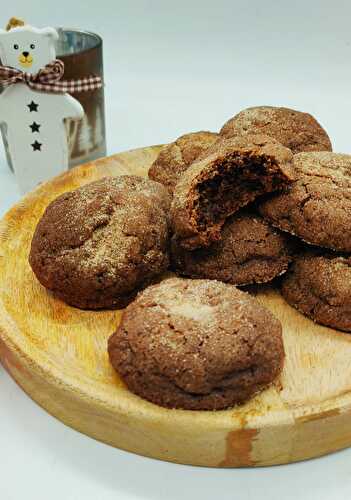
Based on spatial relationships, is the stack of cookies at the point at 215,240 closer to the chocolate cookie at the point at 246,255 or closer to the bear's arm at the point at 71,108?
the chocolate cookie at the point at 246,255

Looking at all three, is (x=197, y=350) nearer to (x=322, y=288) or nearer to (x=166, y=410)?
(x=166, y=410)

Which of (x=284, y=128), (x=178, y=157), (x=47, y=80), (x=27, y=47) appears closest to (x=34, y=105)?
(x=47, y=80)

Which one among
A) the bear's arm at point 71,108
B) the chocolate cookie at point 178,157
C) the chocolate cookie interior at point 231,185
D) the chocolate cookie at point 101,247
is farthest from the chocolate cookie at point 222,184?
the bear's arm at point 71,108

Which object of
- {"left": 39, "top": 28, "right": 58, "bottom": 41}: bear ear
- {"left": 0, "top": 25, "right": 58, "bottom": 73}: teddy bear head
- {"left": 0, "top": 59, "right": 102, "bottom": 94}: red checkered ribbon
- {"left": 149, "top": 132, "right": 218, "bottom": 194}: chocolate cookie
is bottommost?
{"left": 149, "top": 132, "right": 218, "bottom": 194}: chocolate cookie

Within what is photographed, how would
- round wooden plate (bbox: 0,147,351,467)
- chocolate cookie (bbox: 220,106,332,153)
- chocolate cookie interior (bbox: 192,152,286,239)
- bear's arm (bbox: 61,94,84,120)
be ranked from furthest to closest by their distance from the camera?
A: bear's arm (bbox: 61,94,84,120) < chocolate cookie (bbox: 220,106,332,153) < chocolate cookie interior (bbox: 192,152,286,239) < round wooden plate (bbox: 0,147,351,467)

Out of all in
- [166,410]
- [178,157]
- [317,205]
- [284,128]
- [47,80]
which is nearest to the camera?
[166,410]

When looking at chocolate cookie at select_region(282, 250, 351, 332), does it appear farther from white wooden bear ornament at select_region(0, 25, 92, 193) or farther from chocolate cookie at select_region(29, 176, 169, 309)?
white wooden bear ornament at select_region(0, 25, 92, 193)

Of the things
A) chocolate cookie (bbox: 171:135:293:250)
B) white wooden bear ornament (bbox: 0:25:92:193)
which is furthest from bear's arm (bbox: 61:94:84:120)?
chocolate cookie (bbox: 171:135:293:250)
